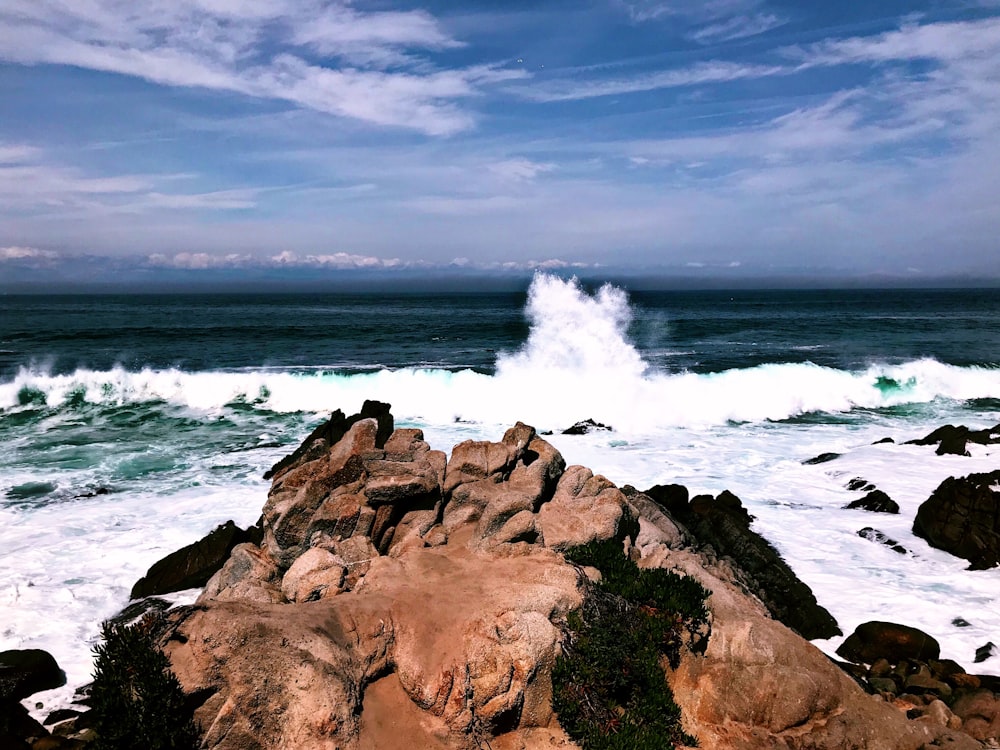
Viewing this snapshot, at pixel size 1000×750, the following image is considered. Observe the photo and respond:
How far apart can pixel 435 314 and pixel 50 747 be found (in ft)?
319

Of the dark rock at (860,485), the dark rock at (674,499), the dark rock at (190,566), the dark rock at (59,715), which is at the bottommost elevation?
the dark rock at (59,715)

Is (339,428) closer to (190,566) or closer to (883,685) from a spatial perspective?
(190,566)

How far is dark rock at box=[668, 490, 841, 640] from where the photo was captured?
14.9 metres

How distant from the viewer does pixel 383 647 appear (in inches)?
386

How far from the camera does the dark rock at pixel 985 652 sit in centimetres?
1366

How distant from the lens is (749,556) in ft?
56.6

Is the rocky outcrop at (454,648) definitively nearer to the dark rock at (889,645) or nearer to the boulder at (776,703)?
the boulder at (776,703)

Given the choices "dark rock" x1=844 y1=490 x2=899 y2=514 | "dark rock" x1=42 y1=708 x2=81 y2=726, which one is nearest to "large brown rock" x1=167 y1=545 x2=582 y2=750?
"dark rock" x1=42 y1=708 x2=81 y2=726

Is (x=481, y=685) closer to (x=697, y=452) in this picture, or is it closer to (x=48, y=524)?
(x=48, y=524)

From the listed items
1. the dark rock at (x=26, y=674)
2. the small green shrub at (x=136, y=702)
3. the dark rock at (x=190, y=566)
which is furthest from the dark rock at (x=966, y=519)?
the dark rock at (x=26, y=674)

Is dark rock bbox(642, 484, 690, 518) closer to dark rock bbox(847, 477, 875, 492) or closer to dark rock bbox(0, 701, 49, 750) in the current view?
dark rock bbox(847, 477, 875, 492)

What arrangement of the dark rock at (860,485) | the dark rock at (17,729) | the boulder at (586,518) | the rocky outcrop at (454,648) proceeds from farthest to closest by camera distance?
the dark rock at (860,485) < the boulder at (586,518) < the dark rock at (17,729) < the rocky outcrop at (454,648)

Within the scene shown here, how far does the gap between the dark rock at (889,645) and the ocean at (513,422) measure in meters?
0.64

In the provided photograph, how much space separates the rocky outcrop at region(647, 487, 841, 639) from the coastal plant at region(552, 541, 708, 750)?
4.50 meters
